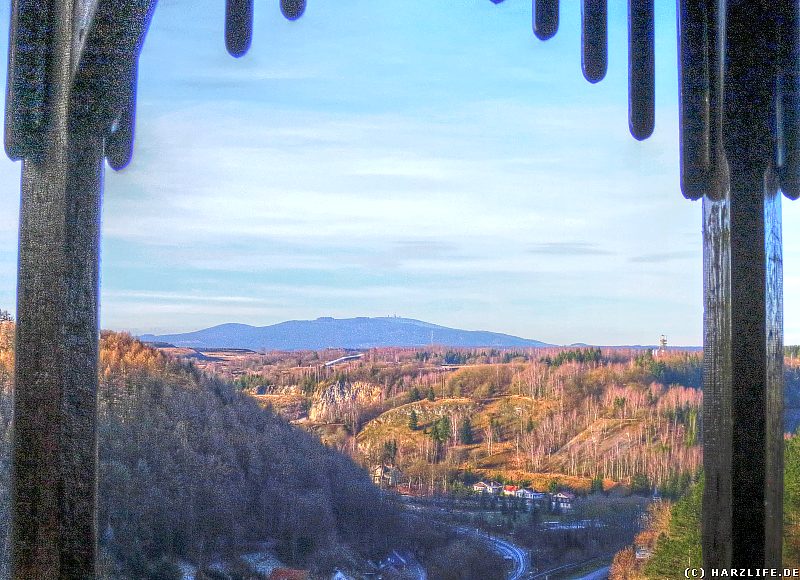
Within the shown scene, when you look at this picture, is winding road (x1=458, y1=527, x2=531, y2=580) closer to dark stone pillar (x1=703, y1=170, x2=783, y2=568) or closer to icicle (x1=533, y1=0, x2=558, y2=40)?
icicle (x1=533, y1=0, x2=558, y2=40)

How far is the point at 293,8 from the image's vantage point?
2.11m

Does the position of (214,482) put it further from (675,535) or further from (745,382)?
(745,382)

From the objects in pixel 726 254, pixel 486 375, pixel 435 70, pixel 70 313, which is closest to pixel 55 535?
pixel 70 313

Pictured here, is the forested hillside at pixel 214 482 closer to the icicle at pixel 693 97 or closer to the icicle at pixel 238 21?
the icicle at pixel 238 21

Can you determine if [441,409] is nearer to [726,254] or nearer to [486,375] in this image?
[486,375]

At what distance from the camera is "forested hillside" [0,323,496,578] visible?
4180 mm

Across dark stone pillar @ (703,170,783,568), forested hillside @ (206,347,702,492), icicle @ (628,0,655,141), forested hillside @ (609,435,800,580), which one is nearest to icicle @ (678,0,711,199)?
dark stone pillar @ (703,170,783,568)

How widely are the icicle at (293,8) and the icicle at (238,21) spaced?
7.0 inches

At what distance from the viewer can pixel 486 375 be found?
4.45 m

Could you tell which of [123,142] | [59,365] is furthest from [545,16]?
[59,365]

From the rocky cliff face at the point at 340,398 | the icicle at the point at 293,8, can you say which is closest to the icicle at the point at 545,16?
the icicle at the point at 293,8

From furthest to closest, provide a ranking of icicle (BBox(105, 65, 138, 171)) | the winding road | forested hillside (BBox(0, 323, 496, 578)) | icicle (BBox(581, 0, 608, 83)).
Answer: the winding road, forested hillside (BBox(0, 323, 496, 578)), icicle (BBox(581, 0, 608, 83)), icicle (BBox(105, 65, 138, 171))

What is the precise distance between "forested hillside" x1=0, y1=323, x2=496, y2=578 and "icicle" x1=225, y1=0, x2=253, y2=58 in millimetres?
2603

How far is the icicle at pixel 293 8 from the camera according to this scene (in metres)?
2.10
